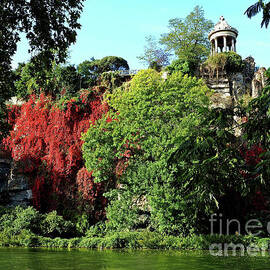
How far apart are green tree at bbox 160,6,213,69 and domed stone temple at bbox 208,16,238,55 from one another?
6.54 ft

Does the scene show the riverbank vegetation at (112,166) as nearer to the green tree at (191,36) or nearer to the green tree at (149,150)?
the green tree at (149,150)

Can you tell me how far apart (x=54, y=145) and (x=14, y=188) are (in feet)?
14.2

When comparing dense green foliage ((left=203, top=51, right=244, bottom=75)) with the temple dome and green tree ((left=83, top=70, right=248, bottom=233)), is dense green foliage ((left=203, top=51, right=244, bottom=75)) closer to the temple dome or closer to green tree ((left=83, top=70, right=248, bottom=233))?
the temple dome

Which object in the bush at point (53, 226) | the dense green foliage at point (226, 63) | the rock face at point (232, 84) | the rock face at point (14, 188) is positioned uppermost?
the dense green foliage at point (226, 63)

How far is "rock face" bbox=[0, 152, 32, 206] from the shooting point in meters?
23.5

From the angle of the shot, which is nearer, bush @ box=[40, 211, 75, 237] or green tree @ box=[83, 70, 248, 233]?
green tree @ box=[83, 70, 248, 233]

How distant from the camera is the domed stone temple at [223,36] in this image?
35.8 metres

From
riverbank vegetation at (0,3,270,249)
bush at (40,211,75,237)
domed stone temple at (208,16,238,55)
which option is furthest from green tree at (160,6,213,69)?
bush at (40,211,75,237)

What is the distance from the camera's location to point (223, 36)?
3581 cm

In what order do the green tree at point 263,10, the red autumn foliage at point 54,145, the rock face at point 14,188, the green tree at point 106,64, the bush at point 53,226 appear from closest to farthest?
the green tree at point 263,10 → the bush at point 53,226 → the red autumn foliage at point 54,145 → the rock face at point 14,188 → the green tree at point 106,64

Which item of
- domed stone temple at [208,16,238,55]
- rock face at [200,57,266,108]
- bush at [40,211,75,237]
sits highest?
domed stone temple at [208,16,238,55]

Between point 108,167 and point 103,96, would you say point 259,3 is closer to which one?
point 108,167

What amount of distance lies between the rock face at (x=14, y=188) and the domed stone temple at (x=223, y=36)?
23522 mm

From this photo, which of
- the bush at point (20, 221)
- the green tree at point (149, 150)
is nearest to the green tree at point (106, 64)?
the green tree at point (149, 150)
